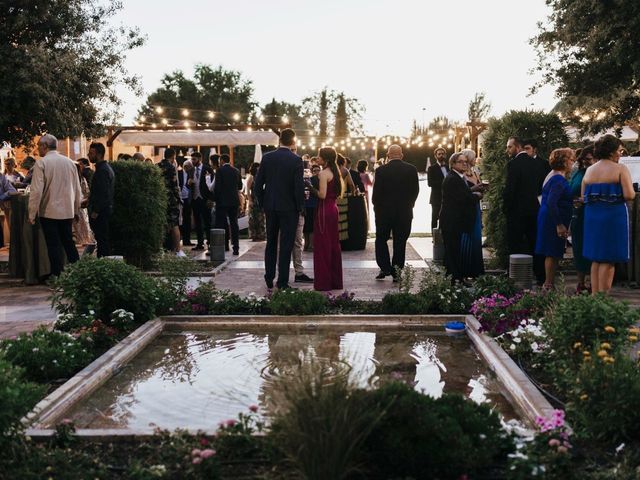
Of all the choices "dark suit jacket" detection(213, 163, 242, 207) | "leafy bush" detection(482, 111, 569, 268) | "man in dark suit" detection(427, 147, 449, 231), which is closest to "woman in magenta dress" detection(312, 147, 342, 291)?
"leafy bush" detection(482, 111, 569, 268)

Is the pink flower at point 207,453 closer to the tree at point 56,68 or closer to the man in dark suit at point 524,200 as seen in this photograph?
the man in dark suit at point 524,200

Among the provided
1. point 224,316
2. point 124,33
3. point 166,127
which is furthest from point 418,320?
point 166,127

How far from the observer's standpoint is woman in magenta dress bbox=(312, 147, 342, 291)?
9758 mm

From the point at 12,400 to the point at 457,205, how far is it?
674 cm

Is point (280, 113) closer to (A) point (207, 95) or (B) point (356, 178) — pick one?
(A) point (207, 95)

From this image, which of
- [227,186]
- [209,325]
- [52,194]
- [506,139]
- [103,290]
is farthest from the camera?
[227,186]

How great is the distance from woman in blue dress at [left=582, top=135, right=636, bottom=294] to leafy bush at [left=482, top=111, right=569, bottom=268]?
3740 millimetres

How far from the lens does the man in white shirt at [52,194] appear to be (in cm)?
982

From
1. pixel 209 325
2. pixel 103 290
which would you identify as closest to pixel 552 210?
pixel 209 325

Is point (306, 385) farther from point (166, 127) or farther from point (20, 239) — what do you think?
point (166, 127)

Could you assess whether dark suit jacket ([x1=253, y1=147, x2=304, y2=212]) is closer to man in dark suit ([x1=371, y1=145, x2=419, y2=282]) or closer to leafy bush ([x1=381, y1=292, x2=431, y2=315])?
man in dark suit ([x1=371, y1=145, x2=419, y2=282])

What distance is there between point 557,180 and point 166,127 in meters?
20.7

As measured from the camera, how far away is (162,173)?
13070 mm

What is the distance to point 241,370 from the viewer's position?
19.4ft
